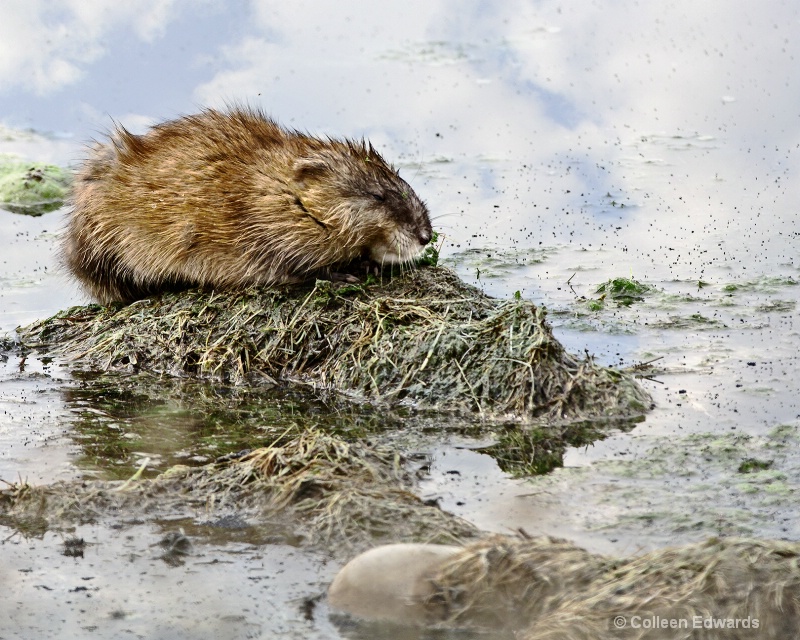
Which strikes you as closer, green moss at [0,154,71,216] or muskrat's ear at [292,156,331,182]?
muskrat's ear at [292,156,331,182]

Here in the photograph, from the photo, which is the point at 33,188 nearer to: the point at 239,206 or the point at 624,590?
the point at 239,206

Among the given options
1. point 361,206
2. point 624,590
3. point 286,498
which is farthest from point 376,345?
point 624,590

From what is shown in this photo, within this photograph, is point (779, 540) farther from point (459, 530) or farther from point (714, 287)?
point (714, 287)

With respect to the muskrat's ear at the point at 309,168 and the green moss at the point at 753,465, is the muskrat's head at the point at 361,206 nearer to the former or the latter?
the muskrat's ear at the point at 309,168

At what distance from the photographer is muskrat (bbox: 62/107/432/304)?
8.68 m

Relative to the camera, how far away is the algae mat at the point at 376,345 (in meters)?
7.68

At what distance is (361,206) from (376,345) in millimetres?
1115

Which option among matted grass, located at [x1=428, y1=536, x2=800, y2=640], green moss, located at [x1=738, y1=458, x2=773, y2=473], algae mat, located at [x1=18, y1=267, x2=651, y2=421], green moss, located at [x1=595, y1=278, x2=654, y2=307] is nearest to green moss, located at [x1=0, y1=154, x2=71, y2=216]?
algae mat, located at [x1=18, y1=267, x2=651, y2=421]

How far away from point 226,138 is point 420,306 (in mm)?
2029

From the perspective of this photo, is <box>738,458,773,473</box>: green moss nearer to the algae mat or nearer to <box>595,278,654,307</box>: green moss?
the algae mat

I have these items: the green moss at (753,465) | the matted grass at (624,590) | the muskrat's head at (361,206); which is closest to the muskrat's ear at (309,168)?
the muskrat's head at (361,206)

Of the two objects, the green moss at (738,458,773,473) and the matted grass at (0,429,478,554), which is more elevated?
the green moss at (738,458,773,473)

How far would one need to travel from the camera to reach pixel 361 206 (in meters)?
8.66

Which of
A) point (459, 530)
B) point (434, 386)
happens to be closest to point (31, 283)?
point (434, 386)
